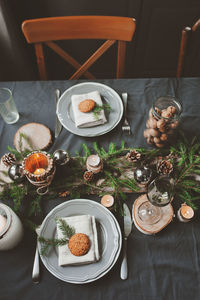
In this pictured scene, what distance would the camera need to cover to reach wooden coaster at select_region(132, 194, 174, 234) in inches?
29.9

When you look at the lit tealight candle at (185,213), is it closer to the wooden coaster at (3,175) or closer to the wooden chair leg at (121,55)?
the wooden coaster at (3,175)

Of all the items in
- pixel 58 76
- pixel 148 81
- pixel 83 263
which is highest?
pixel 148 81

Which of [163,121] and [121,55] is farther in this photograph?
[121,55]

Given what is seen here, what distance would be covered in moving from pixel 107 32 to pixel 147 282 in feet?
3.41

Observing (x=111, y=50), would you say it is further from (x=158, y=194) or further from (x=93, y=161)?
(x=158, y=194)

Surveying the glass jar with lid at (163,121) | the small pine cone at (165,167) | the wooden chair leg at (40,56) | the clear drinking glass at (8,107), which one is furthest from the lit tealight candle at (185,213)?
the wooden chair leg at (40,56)

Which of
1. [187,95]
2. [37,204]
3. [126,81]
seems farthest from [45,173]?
[187,95]

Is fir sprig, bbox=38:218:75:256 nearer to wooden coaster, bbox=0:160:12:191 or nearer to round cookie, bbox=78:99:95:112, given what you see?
wooden coaster, bbox=0:160:12:191

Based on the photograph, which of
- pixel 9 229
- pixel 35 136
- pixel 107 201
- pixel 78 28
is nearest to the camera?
pixel 9 229

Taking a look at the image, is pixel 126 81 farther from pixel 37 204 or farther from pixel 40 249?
pixel 40 249

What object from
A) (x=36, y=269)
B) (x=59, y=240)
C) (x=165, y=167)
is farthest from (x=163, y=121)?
(x=36, y=269)

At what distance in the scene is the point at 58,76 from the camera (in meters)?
2.06

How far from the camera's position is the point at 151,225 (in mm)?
768

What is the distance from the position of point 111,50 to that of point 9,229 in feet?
5.12
